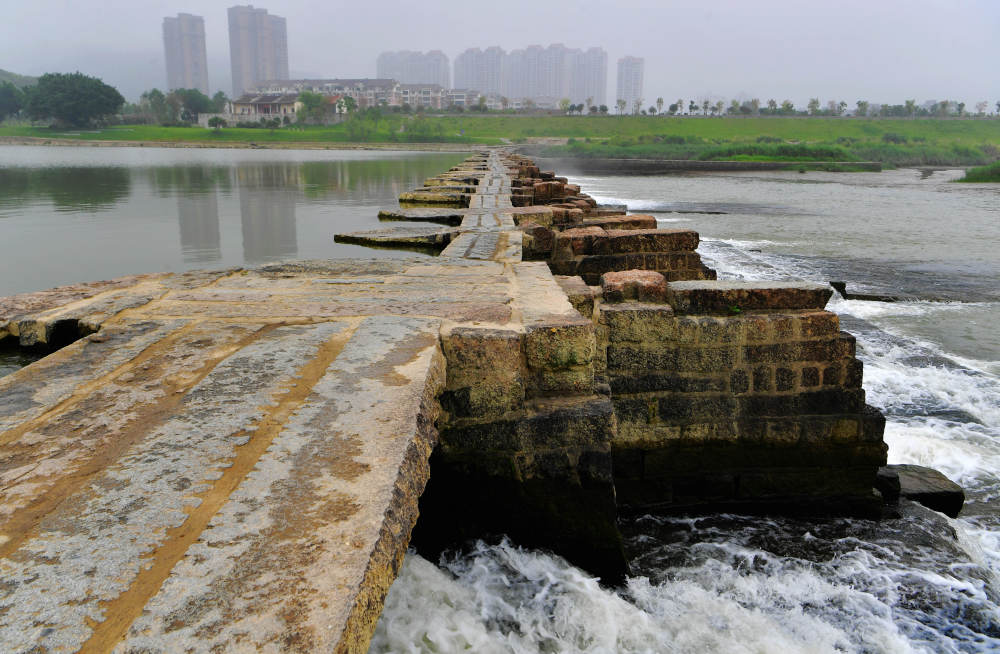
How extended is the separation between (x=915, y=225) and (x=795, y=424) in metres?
17.2

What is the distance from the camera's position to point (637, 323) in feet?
14.5

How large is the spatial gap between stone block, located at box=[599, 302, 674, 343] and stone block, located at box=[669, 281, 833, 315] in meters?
0.19

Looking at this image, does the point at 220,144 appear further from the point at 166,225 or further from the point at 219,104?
the point at 166,225

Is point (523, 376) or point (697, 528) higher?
point (523, 376)

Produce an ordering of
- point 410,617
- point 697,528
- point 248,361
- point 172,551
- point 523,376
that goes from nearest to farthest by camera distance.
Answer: point 172,551 < point 410,617 < point 248,361 < point 523,376 < point 697,528

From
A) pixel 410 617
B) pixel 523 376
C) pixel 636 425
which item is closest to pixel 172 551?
pixel 410 617

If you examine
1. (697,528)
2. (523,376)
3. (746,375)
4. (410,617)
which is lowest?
(697,528)

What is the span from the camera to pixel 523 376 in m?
3.47

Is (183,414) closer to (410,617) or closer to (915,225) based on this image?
(410,617)

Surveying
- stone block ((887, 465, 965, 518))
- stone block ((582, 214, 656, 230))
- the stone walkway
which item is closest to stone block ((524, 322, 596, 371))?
the stone walkway

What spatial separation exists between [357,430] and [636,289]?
2.61m

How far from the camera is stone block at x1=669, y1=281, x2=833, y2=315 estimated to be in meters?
4.54

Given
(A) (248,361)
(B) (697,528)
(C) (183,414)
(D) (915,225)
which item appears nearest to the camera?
(C) (183,414)

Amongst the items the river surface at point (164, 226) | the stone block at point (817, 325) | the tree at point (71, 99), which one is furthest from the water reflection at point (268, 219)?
the tree at point (71, 99)
